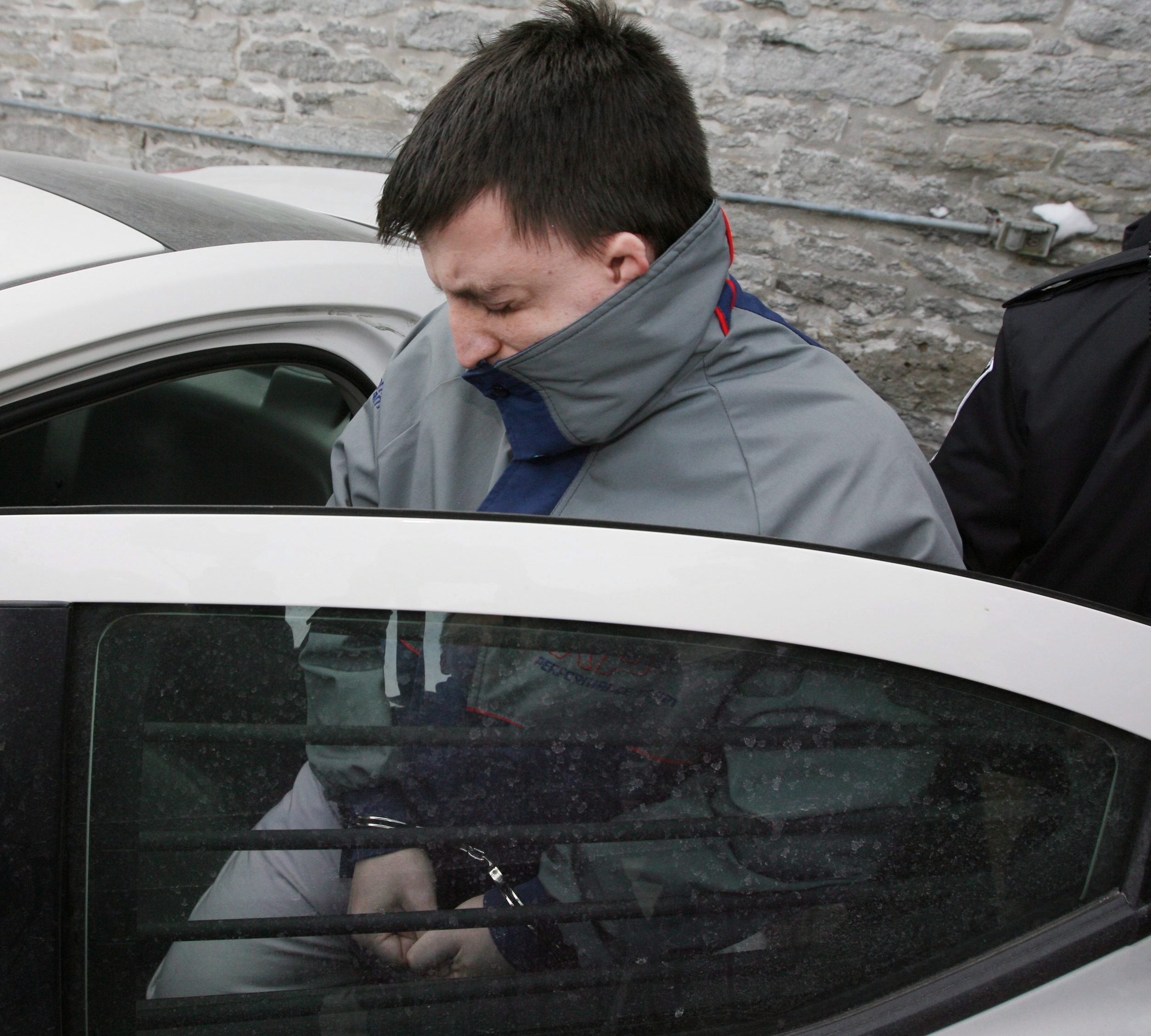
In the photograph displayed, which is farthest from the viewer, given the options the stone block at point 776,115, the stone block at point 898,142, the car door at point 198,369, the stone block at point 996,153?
Answer: the stone block at point 776,115

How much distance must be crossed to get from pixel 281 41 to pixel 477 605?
4600 millimetres

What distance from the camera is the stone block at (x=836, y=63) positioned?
3.47 m

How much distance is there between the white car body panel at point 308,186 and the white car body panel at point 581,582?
5.07 ft

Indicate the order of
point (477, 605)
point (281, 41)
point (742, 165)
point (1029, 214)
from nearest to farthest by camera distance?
point (477, 605), point (1029, 214), point (742, 165), point (281, 41)

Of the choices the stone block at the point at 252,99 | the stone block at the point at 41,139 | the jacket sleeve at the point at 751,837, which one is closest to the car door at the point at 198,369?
the jacket sleeve at the point at 751,837

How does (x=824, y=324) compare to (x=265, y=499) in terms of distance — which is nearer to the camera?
(x=265, y=499)

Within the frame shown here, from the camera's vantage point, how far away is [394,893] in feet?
2.91

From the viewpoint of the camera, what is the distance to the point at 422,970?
0.89 metres

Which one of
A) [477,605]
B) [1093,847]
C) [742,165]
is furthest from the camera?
[742,165]

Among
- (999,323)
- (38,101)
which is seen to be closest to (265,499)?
(999,323)

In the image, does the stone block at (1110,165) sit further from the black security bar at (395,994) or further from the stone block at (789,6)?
the black security bar at (395,994)

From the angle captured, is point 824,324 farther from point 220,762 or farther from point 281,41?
point 220,762

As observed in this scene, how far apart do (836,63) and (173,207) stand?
115 inches

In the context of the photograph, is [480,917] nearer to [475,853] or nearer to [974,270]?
[475,853]
